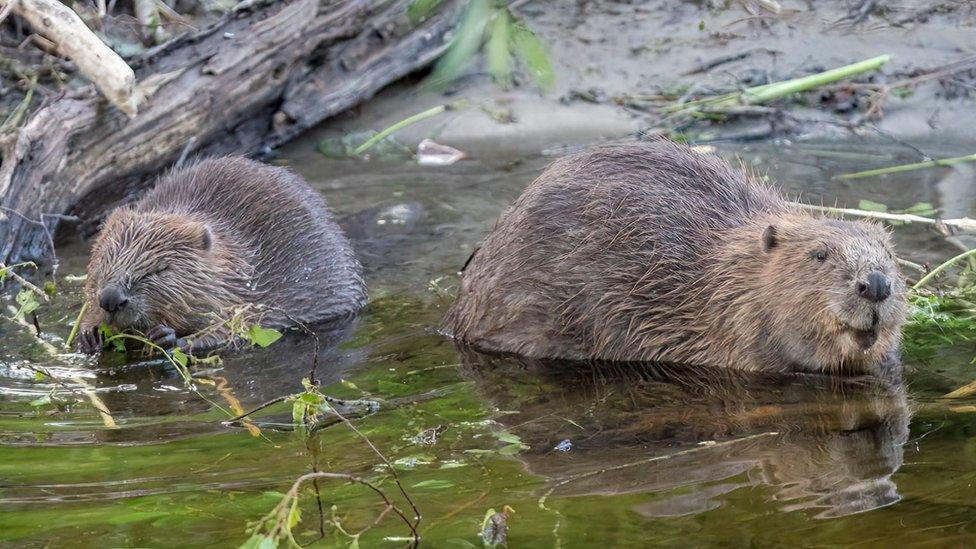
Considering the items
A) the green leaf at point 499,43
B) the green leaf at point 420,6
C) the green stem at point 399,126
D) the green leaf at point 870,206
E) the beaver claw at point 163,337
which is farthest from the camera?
the green stem at point 399,126

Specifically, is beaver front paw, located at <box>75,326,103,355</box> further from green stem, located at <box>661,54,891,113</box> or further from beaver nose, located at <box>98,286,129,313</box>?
green stem, located at <box>661,54,891,113</box>

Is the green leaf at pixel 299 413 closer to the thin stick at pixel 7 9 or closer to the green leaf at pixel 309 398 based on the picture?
the green leaf at pixel 309 398

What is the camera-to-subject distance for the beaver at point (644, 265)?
4.25m

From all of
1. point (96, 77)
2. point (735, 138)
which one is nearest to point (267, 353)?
point (96, 77)

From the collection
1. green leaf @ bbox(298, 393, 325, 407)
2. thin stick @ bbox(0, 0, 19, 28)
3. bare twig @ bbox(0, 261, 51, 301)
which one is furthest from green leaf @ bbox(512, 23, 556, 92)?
thin stick @ bbox(0, 0, 19, 28)

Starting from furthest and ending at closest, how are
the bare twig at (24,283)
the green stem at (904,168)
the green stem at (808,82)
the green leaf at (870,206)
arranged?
1. the green stem at (808,82)
2. the green stem at (904,168)
3. the green leaf at (870,206)
4. the bare twig at (24,283)

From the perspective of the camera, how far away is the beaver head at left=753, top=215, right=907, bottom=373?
12.8ft

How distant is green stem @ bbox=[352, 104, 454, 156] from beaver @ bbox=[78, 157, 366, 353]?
154cm

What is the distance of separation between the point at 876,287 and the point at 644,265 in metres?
0.88

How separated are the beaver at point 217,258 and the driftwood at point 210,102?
533 millimetres

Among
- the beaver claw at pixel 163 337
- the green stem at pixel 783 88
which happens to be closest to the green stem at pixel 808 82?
the green stem at pixel 783 88

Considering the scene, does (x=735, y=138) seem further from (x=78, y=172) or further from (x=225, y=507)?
(x=225, y=507)

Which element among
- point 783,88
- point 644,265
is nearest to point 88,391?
point 644,265

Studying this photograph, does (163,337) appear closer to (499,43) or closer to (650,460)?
(650,460)
